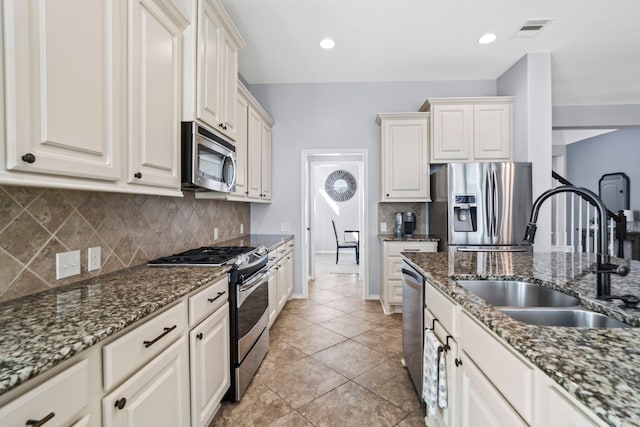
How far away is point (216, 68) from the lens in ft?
6.56

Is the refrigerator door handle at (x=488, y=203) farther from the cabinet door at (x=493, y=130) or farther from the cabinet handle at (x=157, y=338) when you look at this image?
the cabinet handle at (x=157, y=338)

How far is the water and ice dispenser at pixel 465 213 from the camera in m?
3.10

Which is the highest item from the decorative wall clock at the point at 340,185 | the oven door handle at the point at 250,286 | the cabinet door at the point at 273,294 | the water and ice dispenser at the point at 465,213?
the decorative wall clock at the point at 340,185

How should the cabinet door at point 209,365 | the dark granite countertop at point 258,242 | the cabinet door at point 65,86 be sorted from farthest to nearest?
the dark granite countertop at point 258,242, the cabinet door at point 209,365, the cabinet door at point 65,86

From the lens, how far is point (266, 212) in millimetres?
3992

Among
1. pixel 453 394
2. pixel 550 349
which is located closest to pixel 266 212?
pixel 453 394

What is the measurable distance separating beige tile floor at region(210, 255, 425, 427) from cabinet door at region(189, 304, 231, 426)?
0.80 ft

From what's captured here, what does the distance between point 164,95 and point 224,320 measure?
1325 mm

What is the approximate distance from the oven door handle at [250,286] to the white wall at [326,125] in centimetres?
177

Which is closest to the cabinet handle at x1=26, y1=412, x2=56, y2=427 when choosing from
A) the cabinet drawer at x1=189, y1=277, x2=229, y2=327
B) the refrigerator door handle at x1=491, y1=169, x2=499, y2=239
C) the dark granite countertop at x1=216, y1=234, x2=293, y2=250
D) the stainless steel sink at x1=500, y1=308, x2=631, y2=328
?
the cabinet drawer at x1=189, y1=277, x2=229, y2=327

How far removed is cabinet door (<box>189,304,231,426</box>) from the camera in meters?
1.37

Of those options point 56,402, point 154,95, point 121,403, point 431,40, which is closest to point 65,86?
point 154,95

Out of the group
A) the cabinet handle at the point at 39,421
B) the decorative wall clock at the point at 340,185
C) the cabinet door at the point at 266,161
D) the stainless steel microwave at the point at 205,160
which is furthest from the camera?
the decorative wall clock at the point at 340,185

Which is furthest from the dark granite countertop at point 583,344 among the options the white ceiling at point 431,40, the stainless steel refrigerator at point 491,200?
the white ceiling at point 431,40
